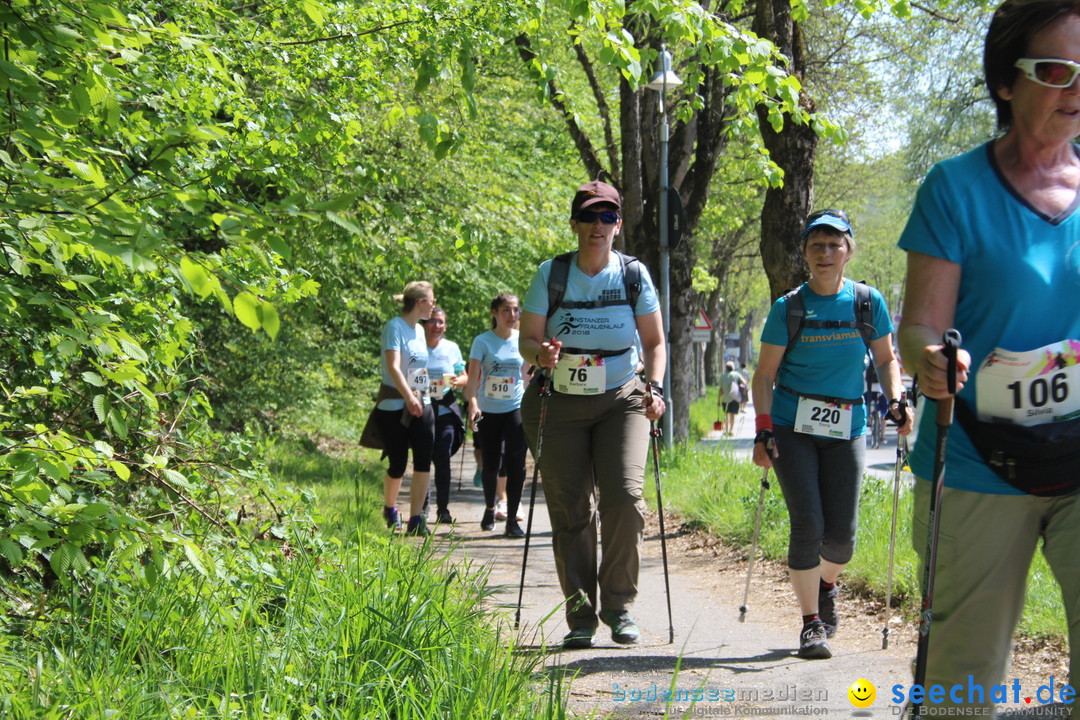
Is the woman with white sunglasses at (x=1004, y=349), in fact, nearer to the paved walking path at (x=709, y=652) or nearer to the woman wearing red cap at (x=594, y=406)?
the paved walking path at (x=709, y=652)

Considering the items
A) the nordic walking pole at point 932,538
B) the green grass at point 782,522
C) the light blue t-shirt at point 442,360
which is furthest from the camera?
the light blue t-shirt at point 442,360

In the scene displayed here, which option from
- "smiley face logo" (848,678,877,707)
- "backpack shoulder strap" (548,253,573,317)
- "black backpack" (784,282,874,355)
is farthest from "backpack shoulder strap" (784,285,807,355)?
"smiley face logo" (848,678,877,707)

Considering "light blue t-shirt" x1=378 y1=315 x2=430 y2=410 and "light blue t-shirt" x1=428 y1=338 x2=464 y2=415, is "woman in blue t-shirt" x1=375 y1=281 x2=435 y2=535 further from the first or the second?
"light blue t-shirt" x1=428 y1=338 x2=464 y2=415

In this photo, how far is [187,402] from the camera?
489 cm

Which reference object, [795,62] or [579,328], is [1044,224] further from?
[795,62]

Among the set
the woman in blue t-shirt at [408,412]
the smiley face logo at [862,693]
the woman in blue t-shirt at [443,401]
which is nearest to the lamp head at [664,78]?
the woman in blue t-shirt at [443,401]

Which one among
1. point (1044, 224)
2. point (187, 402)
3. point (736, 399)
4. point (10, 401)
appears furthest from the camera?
point (736, 399)

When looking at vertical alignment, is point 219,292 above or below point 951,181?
below

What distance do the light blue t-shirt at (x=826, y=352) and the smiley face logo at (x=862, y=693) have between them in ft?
4.14

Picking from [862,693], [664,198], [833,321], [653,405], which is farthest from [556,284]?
[664,198]

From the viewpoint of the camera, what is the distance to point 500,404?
31.2 ft

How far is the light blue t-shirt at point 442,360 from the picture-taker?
966cm

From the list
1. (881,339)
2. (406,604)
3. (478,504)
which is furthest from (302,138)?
(478,504)

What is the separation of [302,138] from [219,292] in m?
3.22
